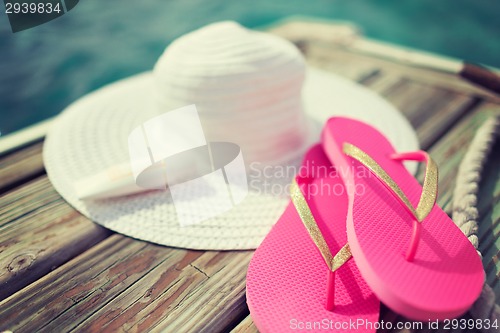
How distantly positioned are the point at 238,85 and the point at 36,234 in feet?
1.57

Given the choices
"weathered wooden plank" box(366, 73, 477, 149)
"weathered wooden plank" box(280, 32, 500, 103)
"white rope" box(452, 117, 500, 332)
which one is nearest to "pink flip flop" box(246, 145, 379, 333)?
"white rope" box(452, 117, 500, 332)

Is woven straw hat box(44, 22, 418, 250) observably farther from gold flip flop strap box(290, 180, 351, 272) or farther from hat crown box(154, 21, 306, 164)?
gold flip flop strap box(290, 180, 351, 272)

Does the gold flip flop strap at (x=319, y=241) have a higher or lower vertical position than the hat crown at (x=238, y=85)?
lower

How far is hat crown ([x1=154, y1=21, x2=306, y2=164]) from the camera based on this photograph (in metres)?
0.80

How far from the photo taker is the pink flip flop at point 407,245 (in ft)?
1.63

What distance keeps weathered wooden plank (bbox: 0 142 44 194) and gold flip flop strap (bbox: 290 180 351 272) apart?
610 mm

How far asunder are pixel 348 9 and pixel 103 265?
298 centimetres

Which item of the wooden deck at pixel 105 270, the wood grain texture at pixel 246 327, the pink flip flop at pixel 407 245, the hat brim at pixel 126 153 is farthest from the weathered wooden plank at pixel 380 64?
the wood grain texture at pixel 246 327

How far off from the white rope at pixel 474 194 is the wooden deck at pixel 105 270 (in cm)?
3

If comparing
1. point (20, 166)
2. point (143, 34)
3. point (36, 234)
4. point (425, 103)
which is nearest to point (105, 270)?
point (36, 234)

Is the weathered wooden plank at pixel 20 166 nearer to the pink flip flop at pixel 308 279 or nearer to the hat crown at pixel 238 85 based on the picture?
the hat crown at pixel 238 85

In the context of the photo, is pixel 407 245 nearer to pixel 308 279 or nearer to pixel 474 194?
pixel 308 279

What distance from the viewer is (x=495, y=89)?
1074 mm

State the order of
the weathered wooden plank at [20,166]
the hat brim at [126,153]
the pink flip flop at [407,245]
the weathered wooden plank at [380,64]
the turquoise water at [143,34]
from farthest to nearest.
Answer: the turquoise water at [143,34] → the weathered wooden plank at [380,64] → the weathered wooden plank at [20,166] → the hat brim at [126,153] → the pink flip flop at [407,245]
